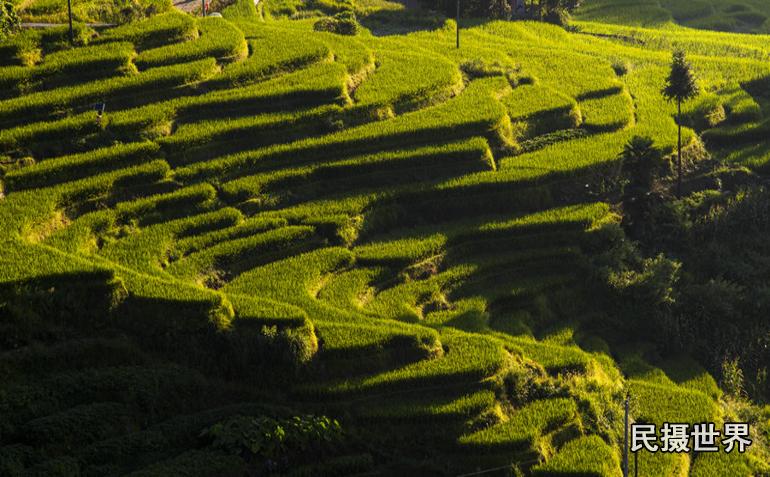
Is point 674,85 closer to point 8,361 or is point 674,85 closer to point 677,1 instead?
point 8,361

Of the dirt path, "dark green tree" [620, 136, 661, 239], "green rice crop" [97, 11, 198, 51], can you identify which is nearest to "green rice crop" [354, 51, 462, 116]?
"green rice crop" [97, 11, 198, 51]

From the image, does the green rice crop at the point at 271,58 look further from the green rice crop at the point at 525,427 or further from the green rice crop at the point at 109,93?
the green rice crop at the point at 525,427

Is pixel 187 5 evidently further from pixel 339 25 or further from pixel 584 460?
pixel 584 460

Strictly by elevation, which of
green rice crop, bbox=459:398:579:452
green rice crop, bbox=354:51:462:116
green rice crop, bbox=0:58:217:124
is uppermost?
green rice crop, bbox=0:58:217:124

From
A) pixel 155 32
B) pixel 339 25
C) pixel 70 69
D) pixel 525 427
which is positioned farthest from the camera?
pixel 339 25

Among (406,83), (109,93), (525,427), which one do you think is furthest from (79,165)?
(525,427)

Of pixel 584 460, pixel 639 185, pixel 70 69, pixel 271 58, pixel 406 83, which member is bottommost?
pixel 584 460

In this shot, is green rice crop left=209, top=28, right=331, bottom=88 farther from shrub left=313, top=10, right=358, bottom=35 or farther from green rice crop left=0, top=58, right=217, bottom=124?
shrub left=313, top=10, right=358, bottom=35

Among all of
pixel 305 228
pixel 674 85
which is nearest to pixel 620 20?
pixel 674 85

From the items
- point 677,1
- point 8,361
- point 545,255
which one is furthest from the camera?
point 677,1
